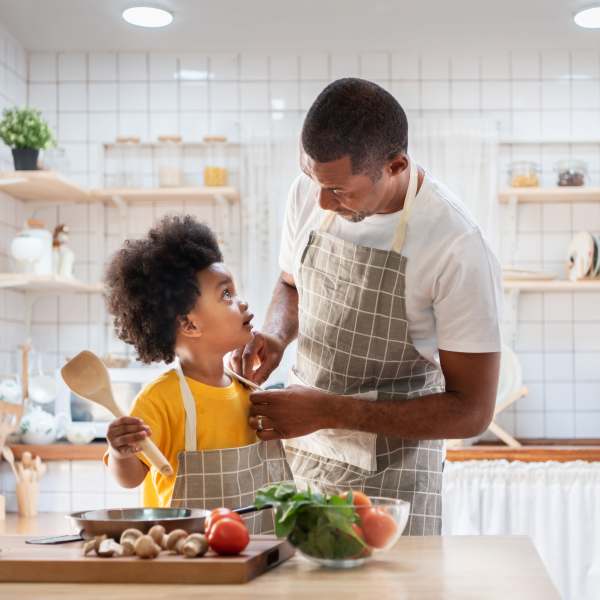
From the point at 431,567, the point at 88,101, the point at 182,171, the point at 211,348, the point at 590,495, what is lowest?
the point at 590,495

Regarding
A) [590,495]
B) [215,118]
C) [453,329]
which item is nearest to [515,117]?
A: [215,118]

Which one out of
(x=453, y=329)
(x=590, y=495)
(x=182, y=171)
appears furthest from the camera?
(x=182, y=171)

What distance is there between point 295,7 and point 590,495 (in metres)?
2.02

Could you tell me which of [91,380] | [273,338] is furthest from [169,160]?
[91,380]

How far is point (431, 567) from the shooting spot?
3.73ft

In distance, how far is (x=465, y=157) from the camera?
386 cm

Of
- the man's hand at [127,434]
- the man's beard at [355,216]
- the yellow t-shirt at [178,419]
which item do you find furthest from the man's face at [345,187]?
the man's hand at [127,434]

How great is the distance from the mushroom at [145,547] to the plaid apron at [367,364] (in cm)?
68

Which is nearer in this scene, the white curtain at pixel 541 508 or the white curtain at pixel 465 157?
the white curtain at pixel 541 508

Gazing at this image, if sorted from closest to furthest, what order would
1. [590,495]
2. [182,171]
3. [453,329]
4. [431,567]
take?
[431,567] → [453,329] → [590,495] → [182,171]

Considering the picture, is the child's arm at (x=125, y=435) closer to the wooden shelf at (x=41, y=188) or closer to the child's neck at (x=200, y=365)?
the child's neck at (x=200, y=365)

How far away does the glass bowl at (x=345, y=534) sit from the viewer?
43.7 inches

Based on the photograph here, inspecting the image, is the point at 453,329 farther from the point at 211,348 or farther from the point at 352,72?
the point at 352,72

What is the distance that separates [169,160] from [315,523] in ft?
10.0
